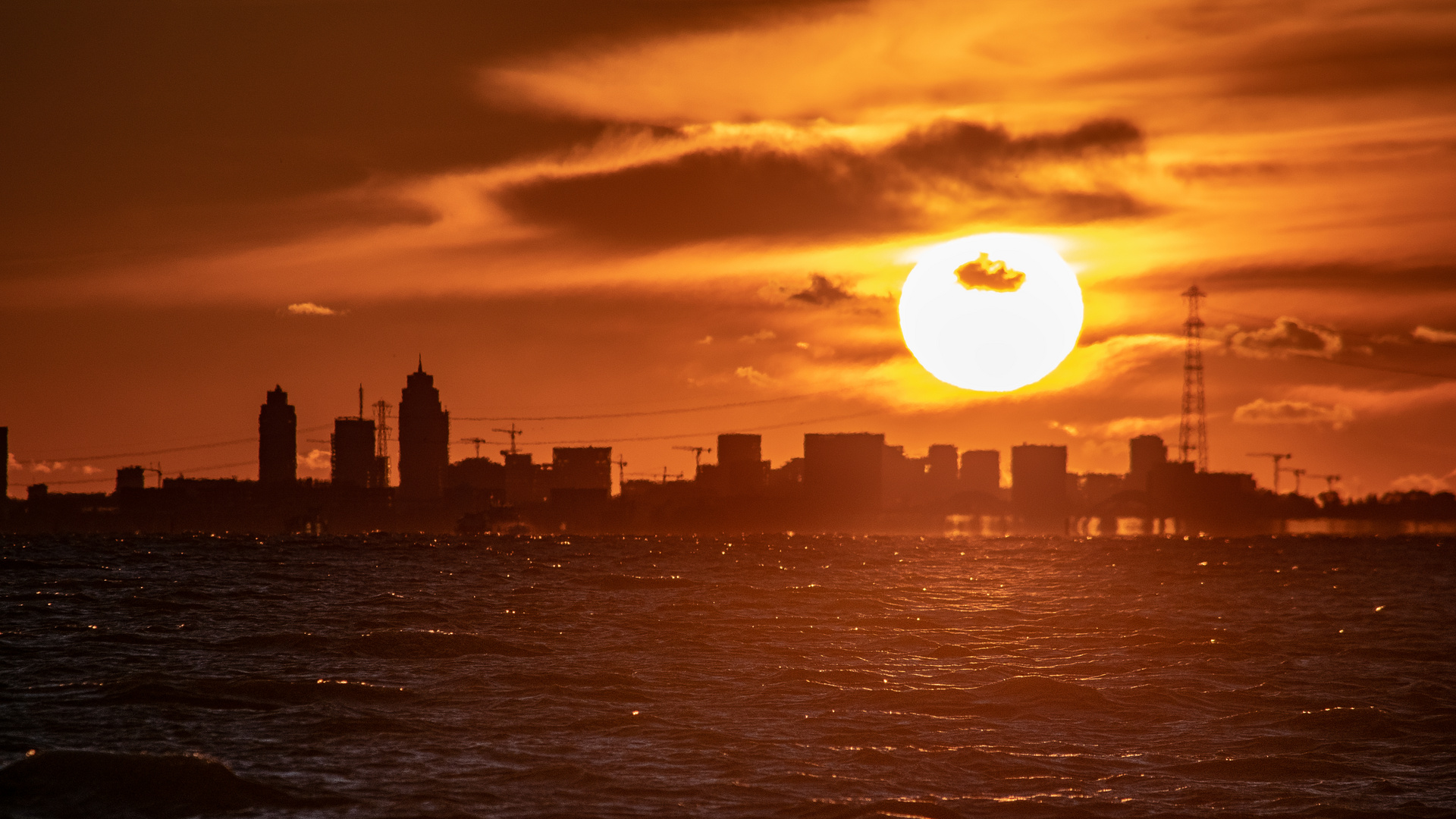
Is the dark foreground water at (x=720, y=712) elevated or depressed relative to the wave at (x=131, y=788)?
depressed

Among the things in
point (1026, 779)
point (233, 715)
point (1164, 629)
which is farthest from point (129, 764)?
point (1164, 629)

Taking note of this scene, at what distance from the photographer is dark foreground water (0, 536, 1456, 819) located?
25891mm

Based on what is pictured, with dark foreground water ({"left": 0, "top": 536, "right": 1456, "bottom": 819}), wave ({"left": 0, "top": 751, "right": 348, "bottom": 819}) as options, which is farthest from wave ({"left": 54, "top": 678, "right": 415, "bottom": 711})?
wave ({"left": 0, "top": 751, "right": 348, "bottom": 819})

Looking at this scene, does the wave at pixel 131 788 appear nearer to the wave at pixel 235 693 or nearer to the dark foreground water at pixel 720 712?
the dark foreground water at pixel 720 712

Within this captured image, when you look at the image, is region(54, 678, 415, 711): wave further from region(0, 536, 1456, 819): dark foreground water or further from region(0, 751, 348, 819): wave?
region(0, 751, 348, 819): wave

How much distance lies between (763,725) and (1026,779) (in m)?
8.92

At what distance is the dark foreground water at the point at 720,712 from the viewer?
2589 centimetres

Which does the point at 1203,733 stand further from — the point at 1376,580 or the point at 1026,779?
the point at 1376,580

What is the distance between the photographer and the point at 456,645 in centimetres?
5478

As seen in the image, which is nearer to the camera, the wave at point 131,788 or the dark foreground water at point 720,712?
the wave at point 131,788

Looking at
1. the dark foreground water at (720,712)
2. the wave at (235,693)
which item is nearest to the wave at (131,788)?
the dark foreground water at (720,712)

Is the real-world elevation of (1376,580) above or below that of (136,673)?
below

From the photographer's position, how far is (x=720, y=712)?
120 feet

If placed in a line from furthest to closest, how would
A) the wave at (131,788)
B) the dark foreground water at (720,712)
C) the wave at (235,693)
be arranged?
the wave at (235,693)
the dark foreground water at (720,712)
the wave at (131,788)
